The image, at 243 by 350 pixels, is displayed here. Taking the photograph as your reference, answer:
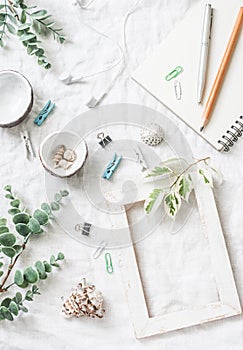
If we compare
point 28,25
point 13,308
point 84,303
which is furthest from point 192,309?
point 28,25

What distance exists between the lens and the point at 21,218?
1.06 m

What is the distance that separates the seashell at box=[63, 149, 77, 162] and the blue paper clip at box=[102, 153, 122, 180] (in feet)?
0.17

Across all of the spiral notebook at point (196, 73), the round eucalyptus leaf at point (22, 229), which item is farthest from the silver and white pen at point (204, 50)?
the round eucalyptus leaf at point (22, 229)

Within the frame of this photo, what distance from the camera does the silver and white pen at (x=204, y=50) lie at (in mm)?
1092

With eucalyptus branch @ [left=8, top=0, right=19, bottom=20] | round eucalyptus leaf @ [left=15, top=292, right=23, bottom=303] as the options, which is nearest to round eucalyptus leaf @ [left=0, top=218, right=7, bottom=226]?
round eucalyptus leaf @ [left=15, top=292, right=23, bottom=303]

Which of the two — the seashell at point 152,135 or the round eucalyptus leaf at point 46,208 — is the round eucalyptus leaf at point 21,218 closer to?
the round eucalyptus leaf at point 46,208

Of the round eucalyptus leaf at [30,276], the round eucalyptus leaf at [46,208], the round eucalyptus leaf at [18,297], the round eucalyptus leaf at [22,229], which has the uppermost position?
the round eucalyptus leaf at [46,208]

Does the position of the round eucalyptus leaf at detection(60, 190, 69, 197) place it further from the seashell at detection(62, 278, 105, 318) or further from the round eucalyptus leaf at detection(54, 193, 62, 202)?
the seashell at detection(62, 278, 105, 318)

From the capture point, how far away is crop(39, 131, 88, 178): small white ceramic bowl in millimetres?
1073

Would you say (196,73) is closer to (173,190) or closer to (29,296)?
(173,190)

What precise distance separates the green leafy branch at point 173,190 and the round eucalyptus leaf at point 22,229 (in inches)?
6.8

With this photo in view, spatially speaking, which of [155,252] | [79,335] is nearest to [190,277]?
[155,252]

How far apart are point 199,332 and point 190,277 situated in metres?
0.08

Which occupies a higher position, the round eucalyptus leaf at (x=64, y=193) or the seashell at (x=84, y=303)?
the round eucalyptus leaf at (x=64, y=193)
